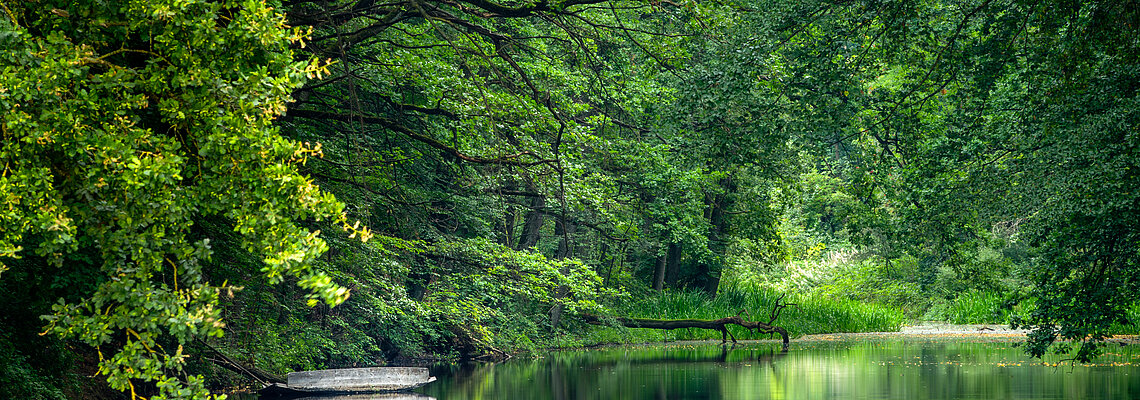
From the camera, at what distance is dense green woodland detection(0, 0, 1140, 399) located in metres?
5.50

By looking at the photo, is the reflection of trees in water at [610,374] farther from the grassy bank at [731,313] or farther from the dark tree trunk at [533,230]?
the dark tree trunk at [533,230]

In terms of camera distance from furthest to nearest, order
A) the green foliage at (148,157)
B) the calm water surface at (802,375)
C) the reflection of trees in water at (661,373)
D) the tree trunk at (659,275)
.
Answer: the tree trunk at (659,275) → the reflection of trees in water at (661,373) → the calm water surface at (802,375) → the green foliage at (148,157)

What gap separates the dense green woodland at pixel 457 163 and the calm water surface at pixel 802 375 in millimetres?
951

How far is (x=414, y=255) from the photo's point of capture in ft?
55.3

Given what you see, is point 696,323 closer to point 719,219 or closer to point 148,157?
point 719,219

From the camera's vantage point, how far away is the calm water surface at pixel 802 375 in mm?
12969

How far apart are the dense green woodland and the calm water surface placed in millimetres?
951

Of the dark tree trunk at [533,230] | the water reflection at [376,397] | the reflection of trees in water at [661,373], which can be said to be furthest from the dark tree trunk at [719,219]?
the water reflection at [376,397]

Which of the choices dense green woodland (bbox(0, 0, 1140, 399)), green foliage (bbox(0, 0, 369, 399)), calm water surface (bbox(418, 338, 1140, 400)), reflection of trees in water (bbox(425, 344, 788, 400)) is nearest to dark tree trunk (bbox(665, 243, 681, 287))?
dense green woodland (bbox(0, 0, 1140, 399))

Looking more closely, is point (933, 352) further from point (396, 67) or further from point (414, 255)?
point (396, 67)

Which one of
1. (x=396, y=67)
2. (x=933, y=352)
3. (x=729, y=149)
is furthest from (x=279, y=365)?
(x=933, y=352)


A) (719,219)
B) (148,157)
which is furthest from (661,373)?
(148,157)

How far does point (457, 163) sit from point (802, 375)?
6071 millimetres

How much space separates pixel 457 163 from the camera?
1443cm
